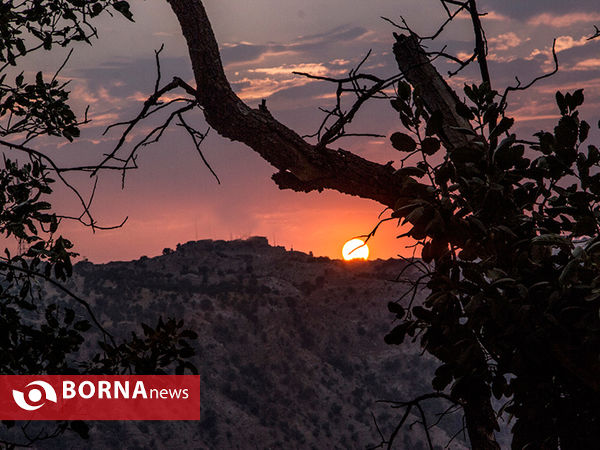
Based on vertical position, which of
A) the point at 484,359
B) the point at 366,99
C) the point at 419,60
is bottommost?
the point at 484,359

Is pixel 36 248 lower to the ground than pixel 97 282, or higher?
higher

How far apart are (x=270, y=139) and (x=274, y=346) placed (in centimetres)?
6284

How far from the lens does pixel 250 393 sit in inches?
2415

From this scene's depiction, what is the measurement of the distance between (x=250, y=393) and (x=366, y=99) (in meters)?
59.7

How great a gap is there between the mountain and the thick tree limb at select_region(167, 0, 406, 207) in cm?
5187

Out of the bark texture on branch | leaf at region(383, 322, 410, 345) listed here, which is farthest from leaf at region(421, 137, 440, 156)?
the bark texture on branch

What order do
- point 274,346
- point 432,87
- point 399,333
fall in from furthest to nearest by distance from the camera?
point 274,346 < point 432,87 < point 399,333

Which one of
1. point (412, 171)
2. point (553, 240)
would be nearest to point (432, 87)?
point (412, 171)

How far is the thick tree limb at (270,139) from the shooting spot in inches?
173

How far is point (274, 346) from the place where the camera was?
66.0 metres

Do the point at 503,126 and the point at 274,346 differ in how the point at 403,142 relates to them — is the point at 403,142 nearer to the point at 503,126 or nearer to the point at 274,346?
the point at 503,126

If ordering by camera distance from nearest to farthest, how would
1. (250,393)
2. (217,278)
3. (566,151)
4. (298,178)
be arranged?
(566,151) < (298,178) < (250,393) < (217,278)

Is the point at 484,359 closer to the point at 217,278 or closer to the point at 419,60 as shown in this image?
the point at 419,60

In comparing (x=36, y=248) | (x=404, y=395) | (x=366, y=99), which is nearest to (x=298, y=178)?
(x=366, y=99)
